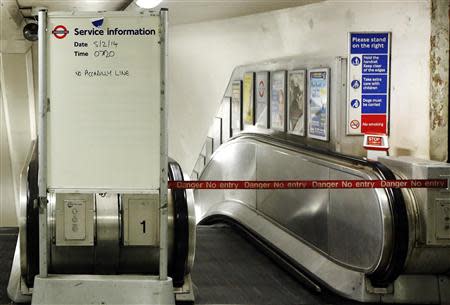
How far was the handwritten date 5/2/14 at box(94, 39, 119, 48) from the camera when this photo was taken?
4.52 m

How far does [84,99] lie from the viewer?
179 inches

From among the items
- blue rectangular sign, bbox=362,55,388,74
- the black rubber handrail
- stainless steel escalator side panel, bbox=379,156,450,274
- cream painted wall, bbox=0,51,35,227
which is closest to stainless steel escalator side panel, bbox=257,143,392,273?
stainless steel escalator side panel, bbox=379,156,450,274

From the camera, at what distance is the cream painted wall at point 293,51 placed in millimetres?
5918

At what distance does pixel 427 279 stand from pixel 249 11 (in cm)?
548

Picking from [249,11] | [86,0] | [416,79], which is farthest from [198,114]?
[416,79]

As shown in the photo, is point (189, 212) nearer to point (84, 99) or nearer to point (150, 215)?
point (150, 215)

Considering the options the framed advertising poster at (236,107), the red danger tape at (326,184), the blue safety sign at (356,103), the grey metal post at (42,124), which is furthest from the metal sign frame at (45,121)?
the framed advertising poster at (236,107)

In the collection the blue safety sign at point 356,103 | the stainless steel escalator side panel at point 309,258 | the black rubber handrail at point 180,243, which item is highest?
the blue safety sign at point 356,103

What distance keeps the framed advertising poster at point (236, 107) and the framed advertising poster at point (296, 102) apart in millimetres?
2119

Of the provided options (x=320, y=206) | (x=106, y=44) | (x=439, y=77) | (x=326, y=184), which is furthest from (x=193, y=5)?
(x=106, y=44)

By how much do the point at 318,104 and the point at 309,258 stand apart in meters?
1.69

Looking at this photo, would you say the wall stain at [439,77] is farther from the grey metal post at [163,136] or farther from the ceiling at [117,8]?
the ceiling at [117,8]

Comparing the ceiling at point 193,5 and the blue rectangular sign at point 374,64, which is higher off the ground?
the ceiling at point 193,5

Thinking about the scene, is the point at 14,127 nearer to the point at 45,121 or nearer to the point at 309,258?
the point at 309,258
